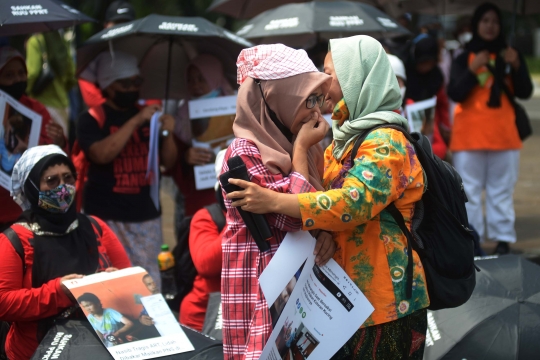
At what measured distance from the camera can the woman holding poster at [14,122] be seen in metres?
4.78

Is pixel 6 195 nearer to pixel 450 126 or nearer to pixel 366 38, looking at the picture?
pixel 366 38

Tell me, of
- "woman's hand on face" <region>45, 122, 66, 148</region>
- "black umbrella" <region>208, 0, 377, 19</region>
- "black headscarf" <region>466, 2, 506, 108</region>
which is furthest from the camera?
"black umbrella" <region>208, 0, 377, 19</region>

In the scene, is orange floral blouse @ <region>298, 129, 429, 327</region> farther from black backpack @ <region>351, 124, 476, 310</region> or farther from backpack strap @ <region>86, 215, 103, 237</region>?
backpack strap @ <region>86, 215, 103, 237</region>

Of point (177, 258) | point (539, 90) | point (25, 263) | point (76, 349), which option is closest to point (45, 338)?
point (76, 349)

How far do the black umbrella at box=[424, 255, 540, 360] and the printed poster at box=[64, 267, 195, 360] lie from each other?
1273 millimetres

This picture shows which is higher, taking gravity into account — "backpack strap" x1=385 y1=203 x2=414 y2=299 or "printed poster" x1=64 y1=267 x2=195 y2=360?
"backpack strap" x1=385 y1=203 x2=414 y2=299

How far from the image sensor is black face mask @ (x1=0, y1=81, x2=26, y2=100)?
16.3ft

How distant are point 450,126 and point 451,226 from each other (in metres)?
4.64

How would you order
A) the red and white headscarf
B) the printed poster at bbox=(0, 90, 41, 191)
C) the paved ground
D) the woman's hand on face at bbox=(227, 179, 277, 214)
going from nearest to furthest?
the woman's hand on face at bbox=(227, 179, 277, 214) < the red and white headscarf < the printed poster at bbox=(0, 90, 41, 191) < the paved ground

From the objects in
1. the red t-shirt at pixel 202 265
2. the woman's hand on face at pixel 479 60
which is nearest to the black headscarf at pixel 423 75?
the woman's hand on face at pixel 479 60

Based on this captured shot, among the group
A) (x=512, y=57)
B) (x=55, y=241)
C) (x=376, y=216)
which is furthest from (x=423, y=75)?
(x=376, y=216)

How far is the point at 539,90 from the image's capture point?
977 inches

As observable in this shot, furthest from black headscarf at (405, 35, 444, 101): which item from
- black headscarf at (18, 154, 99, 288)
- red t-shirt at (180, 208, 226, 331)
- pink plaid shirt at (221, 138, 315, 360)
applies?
pink plaid shirt at (221, 138, 315, 360)

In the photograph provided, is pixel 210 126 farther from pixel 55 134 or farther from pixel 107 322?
pixel 107 322
